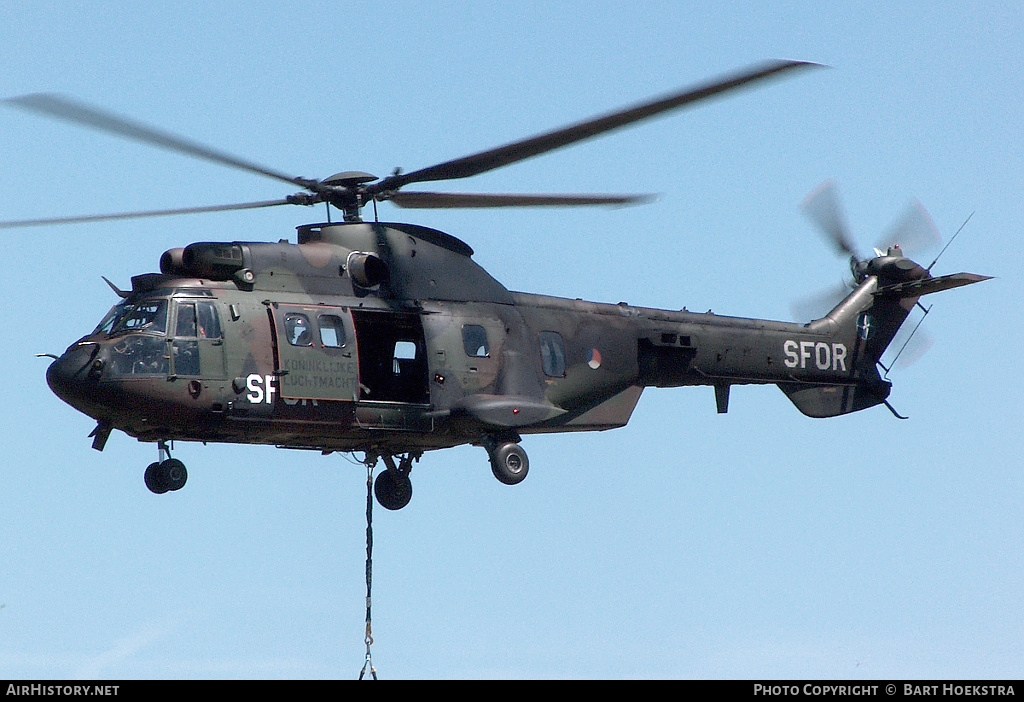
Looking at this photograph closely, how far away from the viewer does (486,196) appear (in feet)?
84.4

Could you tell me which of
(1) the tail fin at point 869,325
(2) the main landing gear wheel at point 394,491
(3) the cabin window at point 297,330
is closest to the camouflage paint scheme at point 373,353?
(3) the cabin window at point 297,330

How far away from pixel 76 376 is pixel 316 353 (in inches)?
139

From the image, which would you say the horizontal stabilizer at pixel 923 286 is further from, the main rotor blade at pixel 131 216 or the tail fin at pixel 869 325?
the main rotor blade at pixel 131 216

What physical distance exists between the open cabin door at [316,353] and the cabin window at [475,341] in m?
2.08

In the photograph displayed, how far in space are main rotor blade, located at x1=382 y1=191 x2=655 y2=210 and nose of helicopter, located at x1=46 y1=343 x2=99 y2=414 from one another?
219 inches

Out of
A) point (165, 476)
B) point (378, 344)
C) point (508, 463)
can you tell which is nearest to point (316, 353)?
point (378, 344)

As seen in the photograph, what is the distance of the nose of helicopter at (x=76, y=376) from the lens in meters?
23.1

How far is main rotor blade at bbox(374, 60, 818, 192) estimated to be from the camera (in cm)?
2145

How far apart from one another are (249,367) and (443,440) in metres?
3.80

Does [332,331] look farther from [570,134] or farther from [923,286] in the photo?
[923,286]
